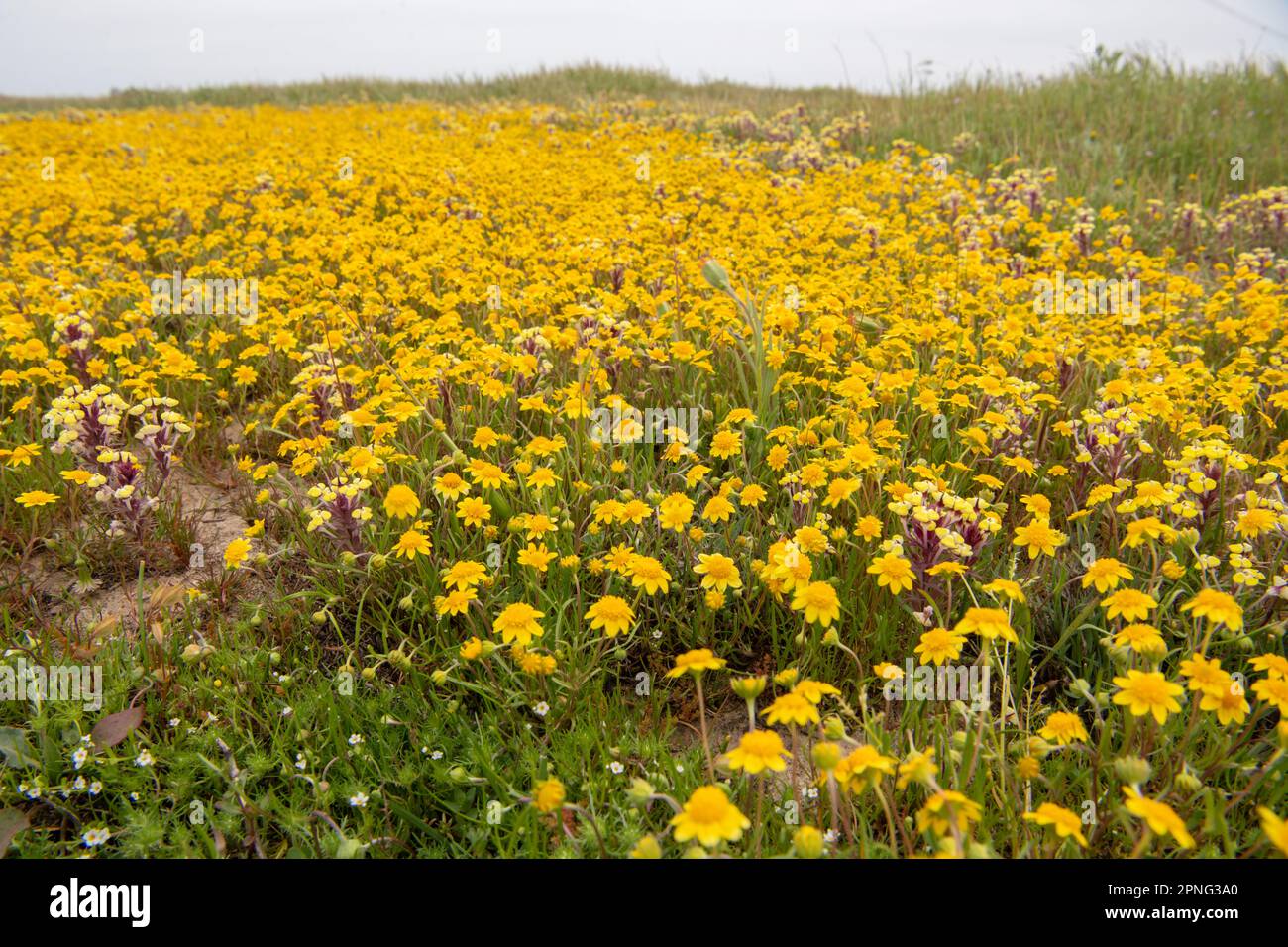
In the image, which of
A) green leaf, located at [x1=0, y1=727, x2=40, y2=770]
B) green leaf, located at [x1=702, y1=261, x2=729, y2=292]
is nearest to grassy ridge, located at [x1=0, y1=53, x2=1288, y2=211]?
green leaf, located at [x1=702, y1=261, x2=729, y2=292]

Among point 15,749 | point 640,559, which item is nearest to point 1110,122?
point 640,559

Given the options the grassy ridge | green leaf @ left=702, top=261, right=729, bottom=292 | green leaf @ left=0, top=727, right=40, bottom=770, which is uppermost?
the grassy ridge

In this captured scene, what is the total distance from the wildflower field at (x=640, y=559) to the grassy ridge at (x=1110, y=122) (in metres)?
4.71

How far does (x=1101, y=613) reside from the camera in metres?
3.12

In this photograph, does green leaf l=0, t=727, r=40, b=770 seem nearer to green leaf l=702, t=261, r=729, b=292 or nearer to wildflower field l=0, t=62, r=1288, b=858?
wildflower field l=0, t=62, r=1288, b=858

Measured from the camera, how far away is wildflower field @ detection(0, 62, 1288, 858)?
7.70 feet

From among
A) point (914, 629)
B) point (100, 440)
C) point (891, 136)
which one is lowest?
point (914, 629)

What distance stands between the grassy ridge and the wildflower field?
4.71 meters

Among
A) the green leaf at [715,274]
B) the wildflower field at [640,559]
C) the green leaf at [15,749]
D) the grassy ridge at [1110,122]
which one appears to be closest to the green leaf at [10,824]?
the wildflower field at [640,559]

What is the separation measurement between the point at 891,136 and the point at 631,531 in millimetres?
11300

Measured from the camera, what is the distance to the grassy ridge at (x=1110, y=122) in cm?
1009
